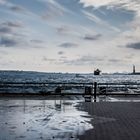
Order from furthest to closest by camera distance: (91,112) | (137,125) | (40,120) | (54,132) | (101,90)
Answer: (101,90) → (91,112) → (40,120) → (137,125) → (54,132)

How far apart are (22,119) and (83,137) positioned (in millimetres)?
5100

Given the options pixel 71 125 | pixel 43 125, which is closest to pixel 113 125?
pixel 71 125

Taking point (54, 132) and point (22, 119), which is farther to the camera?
point (22, 119)

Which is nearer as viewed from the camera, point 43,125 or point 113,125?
point 43,125

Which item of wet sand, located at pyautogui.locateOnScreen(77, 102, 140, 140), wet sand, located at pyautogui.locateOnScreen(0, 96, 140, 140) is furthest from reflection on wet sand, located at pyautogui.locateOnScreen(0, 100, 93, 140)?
wet sand, located at pyautogui.locateOnScreen(77, 102, 140, 140)

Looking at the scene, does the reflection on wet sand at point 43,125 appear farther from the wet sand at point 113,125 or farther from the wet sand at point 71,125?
the wet sand at point 113,125

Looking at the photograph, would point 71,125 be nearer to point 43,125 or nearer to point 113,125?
point 43,125

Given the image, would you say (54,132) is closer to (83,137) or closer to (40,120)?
(83,137)

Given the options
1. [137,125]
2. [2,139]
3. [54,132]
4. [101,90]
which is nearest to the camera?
[2,139]

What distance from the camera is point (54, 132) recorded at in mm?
13562

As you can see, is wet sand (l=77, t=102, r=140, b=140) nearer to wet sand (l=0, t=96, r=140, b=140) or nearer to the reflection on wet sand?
wet sand (l=0, t=96, r=140, b=140)

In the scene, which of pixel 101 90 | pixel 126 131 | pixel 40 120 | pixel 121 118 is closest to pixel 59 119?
pixel 40 120

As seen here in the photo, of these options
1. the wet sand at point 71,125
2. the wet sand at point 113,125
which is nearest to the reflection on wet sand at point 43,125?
the wet sand at point 71,125

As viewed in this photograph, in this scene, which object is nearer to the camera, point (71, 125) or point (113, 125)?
point (71, 125)
